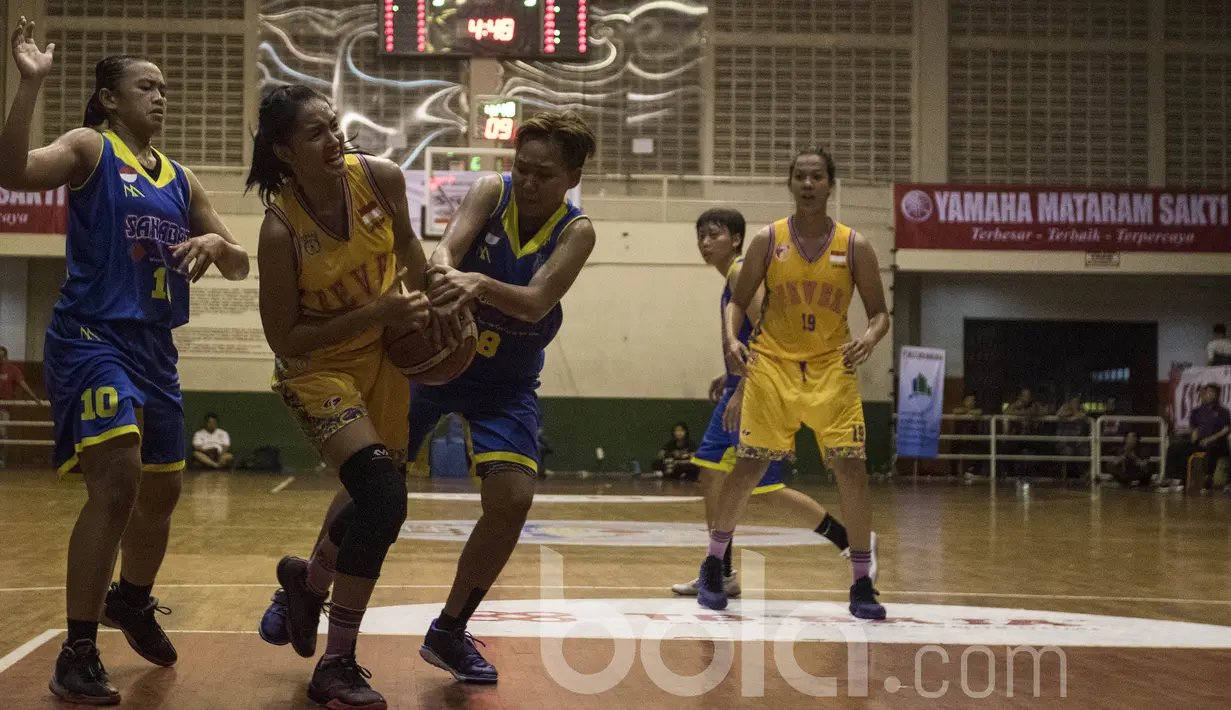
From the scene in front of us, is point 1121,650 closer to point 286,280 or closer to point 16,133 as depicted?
point 286,280

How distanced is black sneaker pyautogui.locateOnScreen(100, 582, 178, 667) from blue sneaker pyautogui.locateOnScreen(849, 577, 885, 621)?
102 inches

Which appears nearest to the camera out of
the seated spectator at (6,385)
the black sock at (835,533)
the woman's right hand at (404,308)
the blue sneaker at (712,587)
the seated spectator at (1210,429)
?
the woman's right hand at (404,308)

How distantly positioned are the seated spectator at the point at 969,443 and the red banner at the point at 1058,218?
2378mm

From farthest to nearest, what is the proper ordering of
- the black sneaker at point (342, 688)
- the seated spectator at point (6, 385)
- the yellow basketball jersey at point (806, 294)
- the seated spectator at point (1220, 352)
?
the seated spectator at point (1220, 352)
the seated spectator at point (6, 385)
the yellow basketball jersey at point (806, 294)
the black sneaker at point (342, 688)

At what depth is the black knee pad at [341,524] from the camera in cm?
391

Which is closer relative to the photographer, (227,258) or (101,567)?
(101,567)

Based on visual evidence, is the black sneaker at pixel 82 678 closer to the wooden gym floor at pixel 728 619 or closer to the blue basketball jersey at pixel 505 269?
the wooden gym floor at pixel 728 619

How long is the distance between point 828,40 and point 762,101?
4.73 feet

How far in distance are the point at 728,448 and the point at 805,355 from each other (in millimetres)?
855

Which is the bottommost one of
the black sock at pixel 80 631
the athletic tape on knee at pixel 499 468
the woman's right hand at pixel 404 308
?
the black sock at pixel 80 631

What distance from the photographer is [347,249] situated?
12.2ft

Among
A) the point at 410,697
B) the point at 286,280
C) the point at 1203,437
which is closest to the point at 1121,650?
the point at 410,697

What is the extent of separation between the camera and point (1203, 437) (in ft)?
53.9

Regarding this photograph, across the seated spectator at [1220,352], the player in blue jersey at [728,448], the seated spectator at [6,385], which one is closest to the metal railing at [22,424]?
the seated spectator at [6,385]
